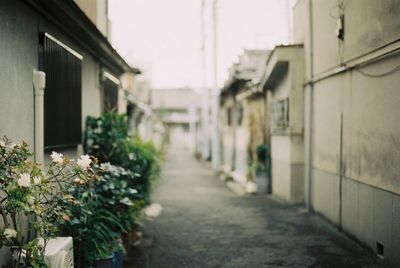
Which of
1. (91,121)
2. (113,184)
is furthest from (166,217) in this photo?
(113,184)

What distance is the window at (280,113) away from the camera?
15.4 meters

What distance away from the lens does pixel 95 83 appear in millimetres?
11555

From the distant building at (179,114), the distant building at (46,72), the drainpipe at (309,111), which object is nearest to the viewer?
the distant building at (46,72)

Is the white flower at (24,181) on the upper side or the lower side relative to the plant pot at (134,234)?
upper

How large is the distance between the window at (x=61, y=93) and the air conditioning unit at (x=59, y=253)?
1920 mm

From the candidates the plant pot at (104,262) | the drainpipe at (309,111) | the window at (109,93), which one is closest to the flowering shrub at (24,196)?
the plant pot at (104,262)

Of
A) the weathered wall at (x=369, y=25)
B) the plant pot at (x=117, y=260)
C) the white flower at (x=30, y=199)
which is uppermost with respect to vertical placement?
the weathered wall at (x=369, y=25)

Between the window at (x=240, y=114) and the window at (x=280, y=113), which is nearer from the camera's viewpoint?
the window at (x=280, y=113)

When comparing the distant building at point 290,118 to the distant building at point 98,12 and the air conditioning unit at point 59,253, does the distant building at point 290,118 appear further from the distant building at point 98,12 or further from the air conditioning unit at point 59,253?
the air conditioning unit at point 59,253

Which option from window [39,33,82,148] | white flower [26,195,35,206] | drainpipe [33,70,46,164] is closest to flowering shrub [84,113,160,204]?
window [39,33,82,148]

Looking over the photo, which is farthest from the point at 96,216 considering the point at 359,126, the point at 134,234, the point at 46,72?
the point at 359,126

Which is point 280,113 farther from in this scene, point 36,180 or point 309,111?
point 36,180

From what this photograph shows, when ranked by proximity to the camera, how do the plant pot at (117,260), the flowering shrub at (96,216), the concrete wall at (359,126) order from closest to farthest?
1. the flowering shrub at (96,216)
2. the plant pot at (117,260)
3. the concrete wall at (359,126)

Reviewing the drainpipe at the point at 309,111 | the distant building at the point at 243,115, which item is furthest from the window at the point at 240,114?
the drainpipe at the point at 309,111
